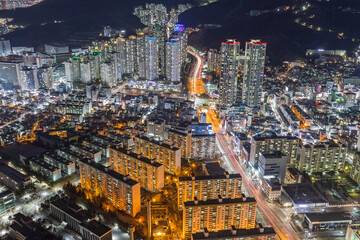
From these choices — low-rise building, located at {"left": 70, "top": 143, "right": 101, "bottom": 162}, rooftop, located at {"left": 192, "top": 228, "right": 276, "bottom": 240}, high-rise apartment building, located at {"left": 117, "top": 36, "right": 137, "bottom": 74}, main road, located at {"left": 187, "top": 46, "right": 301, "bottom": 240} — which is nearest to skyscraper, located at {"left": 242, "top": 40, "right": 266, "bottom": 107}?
main road, located at {"left": 187, "top": 46, "right": 301, "bottom": 240}

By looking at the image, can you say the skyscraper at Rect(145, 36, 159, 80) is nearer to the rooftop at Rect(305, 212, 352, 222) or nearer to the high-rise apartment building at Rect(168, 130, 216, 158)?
the high-rise apartment building at Rect(168, 130, 216, 158)

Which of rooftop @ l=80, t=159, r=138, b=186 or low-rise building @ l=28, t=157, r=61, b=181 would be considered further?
low-rise building @ l=28, t=157, r=61, b=181

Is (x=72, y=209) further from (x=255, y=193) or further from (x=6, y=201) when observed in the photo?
(x=255, y=193)

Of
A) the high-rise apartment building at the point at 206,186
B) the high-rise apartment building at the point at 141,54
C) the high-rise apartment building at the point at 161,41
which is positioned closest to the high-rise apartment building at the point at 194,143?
the high-rise apartment building at the point at 206,186

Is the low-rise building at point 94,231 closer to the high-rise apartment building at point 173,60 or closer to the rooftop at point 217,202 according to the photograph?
the rooftop at point 217,202

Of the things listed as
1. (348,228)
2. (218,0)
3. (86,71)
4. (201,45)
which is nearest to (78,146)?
(348,228)

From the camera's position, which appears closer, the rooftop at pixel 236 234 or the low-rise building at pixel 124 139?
the rooftop at pixel 236 234

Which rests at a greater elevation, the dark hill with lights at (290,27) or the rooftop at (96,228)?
the dark hill with lights at (290,27)

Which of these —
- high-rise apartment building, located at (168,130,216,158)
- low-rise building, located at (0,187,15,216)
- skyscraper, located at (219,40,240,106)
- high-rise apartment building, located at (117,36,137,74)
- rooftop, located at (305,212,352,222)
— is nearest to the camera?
rooftop, located at (305,212,352,222)
